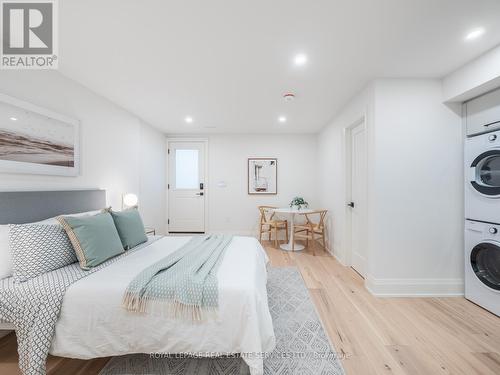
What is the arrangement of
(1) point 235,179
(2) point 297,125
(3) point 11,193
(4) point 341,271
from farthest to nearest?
(1) point 235,179 → (2) point 297,125 → (4) point 341,271 → (3) point 11,193

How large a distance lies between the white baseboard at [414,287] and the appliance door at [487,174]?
3.52 ft

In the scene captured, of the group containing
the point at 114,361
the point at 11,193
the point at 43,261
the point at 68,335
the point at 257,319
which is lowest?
the point at 114,361

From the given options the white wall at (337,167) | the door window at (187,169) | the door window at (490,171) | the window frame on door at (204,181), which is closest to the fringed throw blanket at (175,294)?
the white wall at (337,167)

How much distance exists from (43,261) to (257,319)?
160cm

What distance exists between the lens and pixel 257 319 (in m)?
1.33

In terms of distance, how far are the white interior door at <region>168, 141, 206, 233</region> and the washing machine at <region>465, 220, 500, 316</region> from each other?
4.40 m

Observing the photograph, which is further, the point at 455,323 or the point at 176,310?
the point at 455,323

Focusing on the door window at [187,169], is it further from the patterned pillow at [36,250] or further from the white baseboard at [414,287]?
the white baseboard at [414,287]

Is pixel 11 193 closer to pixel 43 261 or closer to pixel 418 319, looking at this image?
pixel 43 261

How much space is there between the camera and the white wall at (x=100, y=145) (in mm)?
1999

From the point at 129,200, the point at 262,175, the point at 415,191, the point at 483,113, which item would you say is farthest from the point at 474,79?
the point at 129,200

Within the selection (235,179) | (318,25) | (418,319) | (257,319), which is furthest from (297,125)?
(257,319)

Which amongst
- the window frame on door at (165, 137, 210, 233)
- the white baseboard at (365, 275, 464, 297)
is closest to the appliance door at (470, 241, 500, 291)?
the white baseboard at (365, 275, 464, 297)

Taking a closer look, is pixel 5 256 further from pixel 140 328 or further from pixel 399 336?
pixel 399 336
